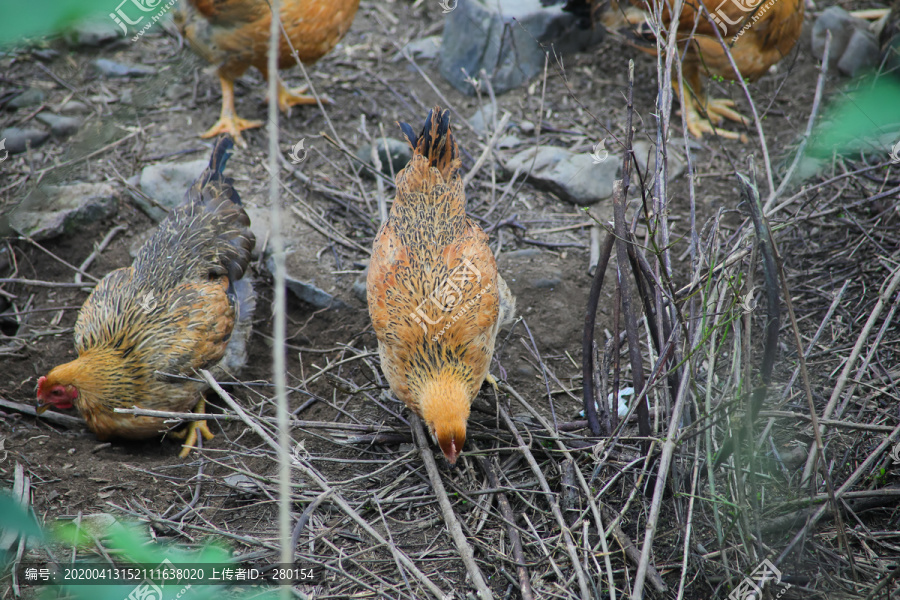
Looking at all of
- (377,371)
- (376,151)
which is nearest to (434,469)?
(377,371)

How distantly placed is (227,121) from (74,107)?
5.37ft

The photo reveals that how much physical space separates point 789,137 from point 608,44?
7.24 feet

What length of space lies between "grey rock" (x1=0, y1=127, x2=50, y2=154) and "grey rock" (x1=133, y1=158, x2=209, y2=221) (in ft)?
3.96

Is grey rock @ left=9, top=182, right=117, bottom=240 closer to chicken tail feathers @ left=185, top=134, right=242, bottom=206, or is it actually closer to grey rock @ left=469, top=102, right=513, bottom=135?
chicken tail feathers @ left=185, top=134, right=242, bottom=206

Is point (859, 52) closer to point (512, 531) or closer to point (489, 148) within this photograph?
point (489, 148)

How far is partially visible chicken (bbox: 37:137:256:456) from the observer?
3734 millimetres

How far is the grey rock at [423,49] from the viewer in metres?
6.70

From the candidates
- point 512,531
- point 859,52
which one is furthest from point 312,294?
point 859,52

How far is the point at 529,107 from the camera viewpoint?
611 centimetres

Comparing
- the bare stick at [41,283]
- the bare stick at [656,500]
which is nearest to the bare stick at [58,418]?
the bare stick at [41,283]

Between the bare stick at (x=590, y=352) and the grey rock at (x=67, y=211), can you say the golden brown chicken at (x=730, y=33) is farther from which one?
the grey rock at (x=67, y=211)

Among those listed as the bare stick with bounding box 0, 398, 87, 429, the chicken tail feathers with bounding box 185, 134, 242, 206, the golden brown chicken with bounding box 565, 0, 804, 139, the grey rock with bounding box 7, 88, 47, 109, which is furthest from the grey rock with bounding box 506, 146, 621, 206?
the grey rock with bounding box 7, 88, 47, 109

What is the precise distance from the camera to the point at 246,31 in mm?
5234

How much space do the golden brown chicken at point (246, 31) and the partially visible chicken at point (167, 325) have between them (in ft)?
5.40
